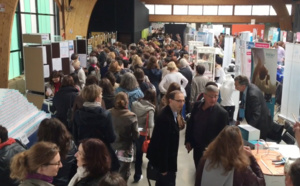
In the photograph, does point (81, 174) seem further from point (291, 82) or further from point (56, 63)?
point (56, 63)

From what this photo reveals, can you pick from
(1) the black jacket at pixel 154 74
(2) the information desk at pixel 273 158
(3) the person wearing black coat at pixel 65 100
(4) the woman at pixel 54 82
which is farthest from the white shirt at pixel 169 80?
(2) the information desk at pixel 273 158

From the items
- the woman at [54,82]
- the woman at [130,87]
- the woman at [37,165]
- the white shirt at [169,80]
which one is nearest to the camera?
the woman at [37,165]

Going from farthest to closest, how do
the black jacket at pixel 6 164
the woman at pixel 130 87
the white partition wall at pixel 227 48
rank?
the white partition wall at pixel 227 48
the woman at pixel 130 87
the black jacket at pixel 6 164

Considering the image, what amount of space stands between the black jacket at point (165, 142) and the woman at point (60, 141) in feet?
2.80

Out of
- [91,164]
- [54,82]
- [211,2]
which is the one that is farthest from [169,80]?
[211,2]

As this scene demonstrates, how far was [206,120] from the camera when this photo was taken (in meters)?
3.75

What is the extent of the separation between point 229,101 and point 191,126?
2.10m

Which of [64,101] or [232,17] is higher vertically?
[232,17]

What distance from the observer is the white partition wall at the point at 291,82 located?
4184 mm

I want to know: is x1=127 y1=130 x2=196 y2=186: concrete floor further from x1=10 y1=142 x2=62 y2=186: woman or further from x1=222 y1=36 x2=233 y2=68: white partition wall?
x1=222 y1=36 x2=233 y2=68: white partition wall

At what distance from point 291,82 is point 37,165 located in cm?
354

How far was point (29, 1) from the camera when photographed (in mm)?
10844

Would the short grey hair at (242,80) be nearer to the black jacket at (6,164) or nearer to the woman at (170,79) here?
the woman at (170,79)

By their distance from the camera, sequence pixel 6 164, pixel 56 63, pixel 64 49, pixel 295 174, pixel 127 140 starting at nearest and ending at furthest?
pixel 295 174 → pixel 6 164 → pixel 127 140 → pixel 56 63 → pixel 64 49
